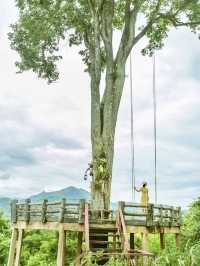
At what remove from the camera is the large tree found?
73.0 feet

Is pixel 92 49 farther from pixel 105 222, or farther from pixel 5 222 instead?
pixel 5 222

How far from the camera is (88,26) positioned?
2453 cm

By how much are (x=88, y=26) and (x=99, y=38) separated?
174cm

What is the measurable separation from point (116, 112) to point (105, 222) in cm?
595

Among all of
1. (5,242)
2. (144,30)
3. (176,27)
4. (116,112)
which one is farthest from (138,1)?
(5,242)

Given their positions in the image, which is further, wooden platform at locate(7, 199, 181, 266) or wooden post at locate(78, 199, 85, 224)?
wooden post at locate(78, 199, 85, 224)

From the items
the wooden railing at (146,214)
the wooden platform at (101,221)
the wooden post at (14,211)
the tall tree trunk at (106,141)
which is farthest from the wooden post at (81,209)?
the wooden post at (14,211)

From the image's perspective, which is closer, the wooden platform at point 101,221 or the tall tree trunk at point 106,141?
the wooden platform at point 101,221

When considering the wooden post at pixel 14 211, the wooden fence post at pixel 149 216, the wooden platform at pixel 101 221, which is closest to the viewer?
the wooden platform at pixel 101 221

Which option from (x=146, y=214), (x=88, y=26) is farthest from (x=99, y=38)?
(x=146, y=214)

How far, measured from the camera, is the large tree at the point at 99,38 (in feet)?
73.0

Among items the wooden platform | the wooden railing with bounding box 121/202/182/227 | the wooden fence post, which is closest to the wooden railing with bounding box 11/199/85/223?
the wooden platform

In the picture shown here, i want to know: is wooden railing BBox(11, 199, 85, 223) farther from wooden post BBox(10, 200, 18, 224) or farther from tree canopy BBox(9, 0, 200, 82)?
tree canopy BBox(9, 0, 200, 82)

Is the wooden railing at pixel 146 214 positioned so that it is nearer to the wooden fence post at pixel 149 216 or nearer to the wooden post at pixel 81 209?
the wooden fence post at pixel 149 216
